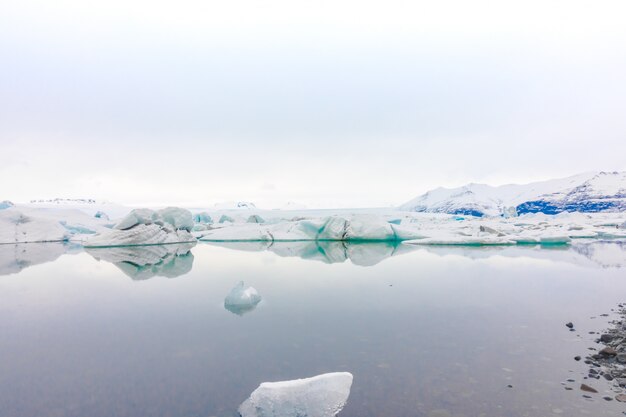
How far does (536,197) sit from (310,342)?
68.5m

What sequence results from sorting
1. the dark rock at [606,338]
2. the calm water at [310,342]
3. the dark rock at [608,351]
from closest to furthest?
the calm water at [310,342], the dark rock at [608,351], the dark rock at [606,338]

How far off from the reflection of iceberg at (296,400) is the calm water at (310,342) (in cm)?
14

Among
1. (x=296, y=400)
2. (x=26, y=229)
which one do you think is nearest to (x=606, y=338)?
(x=296, y=400)

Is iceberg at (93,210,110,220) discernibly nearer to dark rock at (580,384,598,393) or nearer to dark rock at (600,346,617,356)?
dark rock at (600,346,617,356)

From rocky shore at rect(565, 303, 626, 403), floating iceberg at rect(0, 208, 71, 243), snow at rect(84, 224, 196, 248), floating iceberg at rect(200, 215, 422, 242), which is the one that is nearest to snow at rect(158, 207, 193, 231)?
snow at rect(84, 224, 196, 248)

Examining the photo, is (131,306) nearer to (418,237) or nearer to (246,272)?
(246,272)

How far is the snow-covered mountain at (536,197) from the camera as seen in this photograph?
168ft

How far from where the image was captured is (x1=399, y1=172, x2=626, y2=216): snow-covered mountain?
51312 millimetres

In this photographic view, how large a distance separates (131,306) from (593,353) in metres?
5.51

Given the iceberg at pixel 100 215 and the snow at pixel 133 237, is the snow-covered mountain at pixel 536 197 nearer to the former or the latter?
the snow at pixel 133 237

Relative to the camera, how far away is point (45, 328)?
431 centimetres

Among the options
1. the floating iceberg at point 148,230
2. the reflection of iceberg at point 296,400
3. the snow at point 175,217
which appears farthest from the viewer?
the snow at point 175,217

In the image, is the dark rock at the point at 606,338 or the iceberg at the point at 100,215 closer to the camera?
the dark rock at the point at 606,338

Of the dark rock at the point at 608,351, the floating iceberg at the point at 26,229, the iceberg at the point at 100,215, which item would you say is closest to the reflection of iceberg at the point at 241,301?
the dark rock at the point at 608,351
